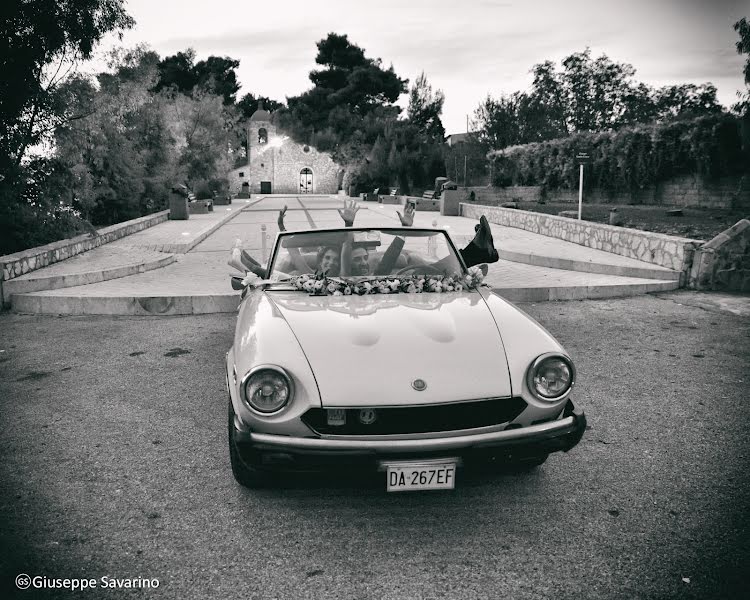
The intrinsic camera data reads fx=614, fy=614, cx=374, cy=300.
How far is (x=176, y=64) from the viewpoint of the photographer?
7350 centimetres

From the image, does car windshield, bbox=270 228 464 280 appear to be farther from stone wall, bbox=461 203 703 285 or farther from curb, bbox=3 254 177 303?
stone wall, bbox=461 203 703 285

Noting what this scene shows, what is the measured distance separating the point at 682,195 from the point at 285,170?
163 feet

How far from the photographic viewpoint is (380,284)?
3.90 metres

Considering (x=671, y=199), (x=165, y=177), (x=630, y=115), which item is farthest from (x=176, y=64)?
(x=671, y=199)

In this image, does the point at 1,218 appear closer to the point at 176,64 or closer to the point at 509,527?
the point at 509,527

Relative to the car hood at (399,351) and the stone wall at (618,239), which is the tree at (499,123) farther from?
the car hood at (399,351)

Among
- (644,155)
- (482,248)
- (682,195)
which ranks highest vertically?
(644,155)

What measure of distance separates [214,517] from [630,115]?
58266 millimetres

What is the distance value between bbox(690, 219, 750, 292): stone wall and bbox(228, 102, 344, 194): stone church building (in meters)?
58.5

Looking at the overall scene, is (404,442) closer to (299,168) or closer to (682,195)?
(682,195)

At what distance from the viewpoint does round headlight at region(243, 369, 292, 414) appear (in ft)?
8.91

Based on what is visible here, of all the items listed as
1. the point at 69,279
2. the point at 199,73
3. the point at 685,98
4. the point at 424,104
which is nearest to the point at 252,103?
the point at 199,73

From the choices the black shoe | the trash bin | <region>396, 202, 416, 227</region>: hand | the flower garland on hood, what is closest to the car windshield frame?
the flower garland on hood

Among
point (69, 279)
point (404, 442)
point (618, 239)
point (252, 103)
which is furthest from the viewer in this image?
point (252, 103)
